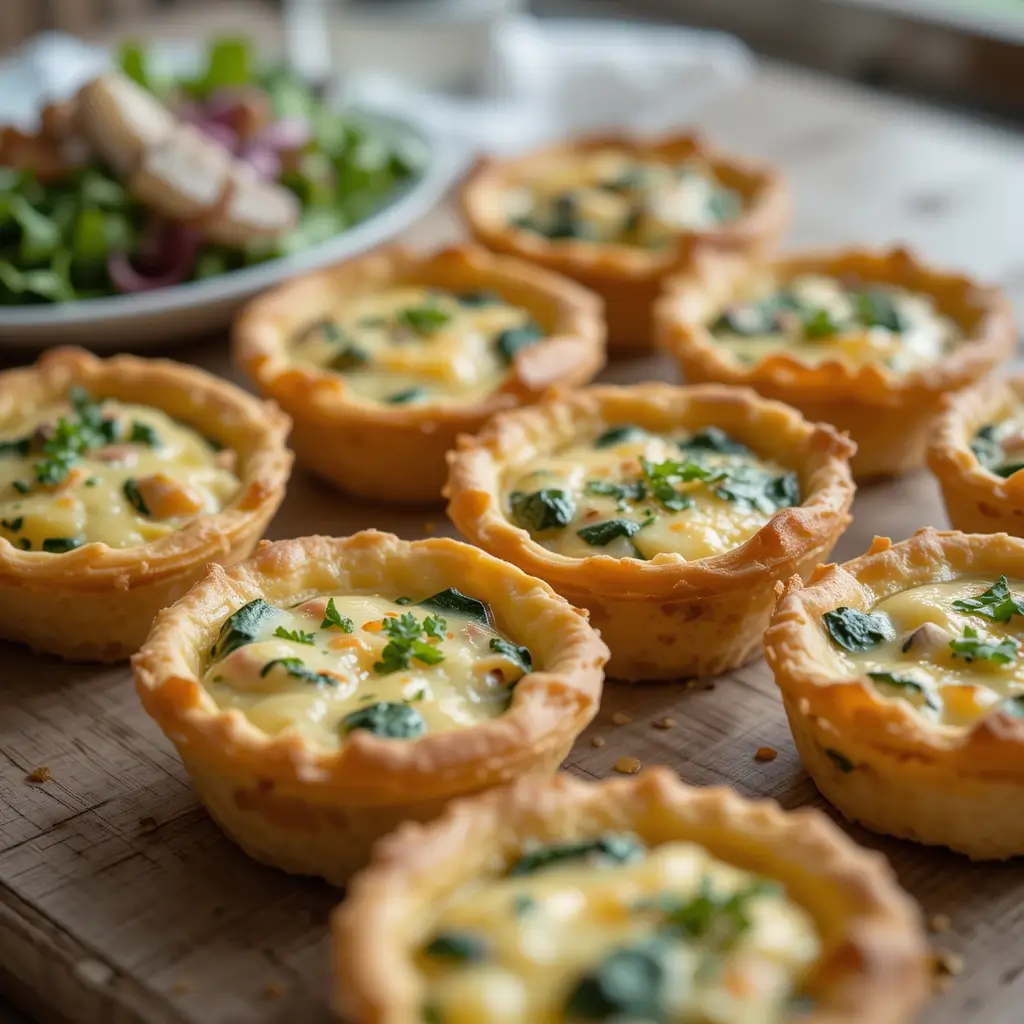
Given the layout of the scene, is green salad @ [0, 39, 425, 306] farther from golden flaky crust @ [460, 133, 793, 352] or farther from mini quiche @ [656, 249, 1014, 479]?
mini quiche @ [656, 249, 1014, 479]

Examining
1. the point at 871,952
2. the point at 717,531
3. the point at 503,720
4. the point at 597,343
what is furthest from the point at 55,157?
the point at 871,952

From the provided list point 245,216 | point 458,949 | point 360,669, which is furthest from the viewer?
point 245,216

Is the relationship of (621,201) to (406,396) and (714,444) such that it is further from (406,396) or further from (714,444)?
(714,444)

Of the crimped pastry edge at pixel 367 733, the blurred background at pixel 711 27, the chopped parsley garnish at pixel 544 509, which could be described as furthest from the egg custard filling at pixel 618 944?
the blurred background at pixel 711 27

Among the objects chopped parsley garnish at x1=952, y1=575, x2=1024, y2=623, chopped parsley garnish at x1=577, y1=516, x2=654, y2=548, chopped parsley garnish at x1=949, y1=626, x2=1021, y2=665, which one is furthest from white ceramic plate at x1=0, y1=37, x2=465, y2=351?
chopped parsley garnish at x1=949, y1=626, x2=1021, y2=665

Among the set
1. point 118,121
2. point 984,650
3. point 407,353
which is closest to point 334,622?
point 984,650
